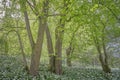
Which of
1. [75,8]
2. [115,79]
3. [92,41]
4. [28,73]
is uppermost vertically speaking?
[75,8]

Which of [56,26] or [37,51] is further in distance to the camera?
[56,26]

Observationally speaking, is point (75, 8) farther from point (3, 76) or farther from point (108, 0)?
point (3, 76)

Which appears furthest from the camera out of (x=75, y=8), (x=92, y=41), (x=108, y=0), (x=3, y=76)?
(x=92, y=41)

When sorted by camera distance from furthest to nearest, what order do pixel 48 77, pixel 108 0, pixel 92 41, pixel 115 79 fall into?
1. pixel 92 41
2. pixel 115 79
3. pixel 48 77
4. pixel 108 0

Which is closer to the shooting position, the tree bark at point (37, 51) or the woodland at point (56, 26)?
the woodland at point (56, 26)

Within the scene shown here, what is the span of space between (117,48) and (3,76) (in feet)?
41.8

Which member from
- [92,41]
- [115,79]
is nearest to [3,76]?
[115,79]

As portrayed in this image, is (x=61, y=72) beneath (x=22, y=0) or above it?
beneath

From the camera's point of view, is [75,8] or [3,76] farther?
[3,76]

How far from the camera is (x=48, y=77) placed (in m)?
13.6

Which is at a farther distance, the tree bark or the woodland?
the tree bark

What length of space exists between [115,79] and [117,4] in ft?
20.3

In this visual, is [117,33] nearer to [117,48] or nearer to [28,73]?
[117,48]

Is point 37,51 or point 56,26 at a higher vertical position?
point 56,26
